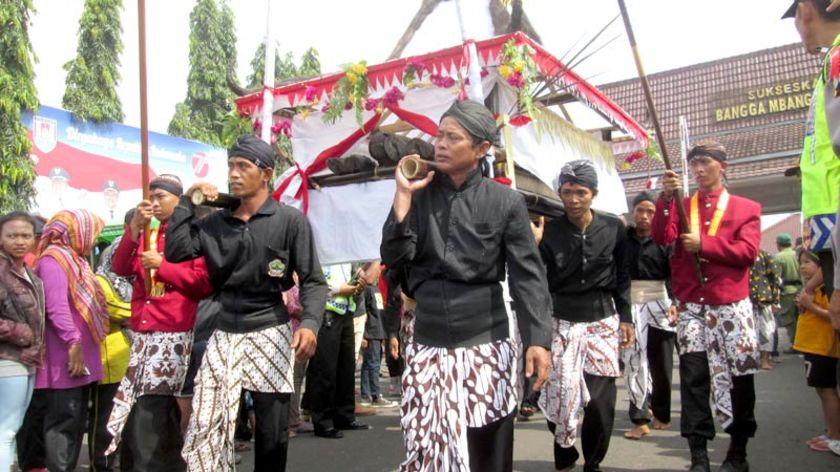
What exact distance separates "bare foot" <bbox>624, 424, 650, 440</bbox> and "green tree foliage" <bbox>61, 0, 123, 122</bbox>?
55.2ft

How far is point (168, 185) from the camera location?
4660mm

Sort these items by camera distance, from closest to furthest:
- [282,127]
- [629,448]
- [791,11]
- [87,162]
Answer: [791,11] < [629,448] < [282,127] < [87,162]

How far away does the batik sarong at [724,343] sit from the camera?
4520mm

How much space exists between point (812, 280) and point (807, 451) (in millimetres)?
1419

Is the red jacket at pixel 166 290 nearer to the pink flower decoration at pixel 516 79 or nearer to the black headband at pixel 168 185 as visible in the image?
the black headband at pixel 168 185

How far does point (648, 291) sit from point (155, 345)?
4384mm

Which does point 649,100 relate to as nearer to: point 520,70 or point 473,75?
point 520,70

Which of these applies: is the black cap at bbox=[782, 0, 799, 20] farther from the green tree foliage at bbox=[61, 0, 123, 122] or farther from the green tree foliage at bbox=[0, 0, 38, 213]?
the green tree foliage at bbox=[61, 0, 123, 122]

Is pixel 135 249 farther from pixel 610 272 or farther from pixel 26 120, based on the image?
pixel 26 120

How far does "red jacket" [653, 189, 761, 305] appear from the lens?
4.56 metres

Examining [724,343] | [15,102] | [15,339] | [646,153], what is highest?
[15,102]

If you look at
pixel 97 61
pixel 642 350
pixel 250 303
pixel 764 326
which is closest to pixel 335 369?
pixel 642 350

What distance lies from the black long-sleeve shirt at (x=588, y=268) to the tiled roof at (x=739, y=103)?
38.3ft

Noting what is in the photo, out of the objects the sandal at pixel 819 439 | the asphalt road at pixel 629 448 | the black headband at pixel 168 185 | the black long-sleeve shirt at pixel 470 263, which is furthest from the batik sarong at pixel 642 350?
the black headband at pixel 168 185
